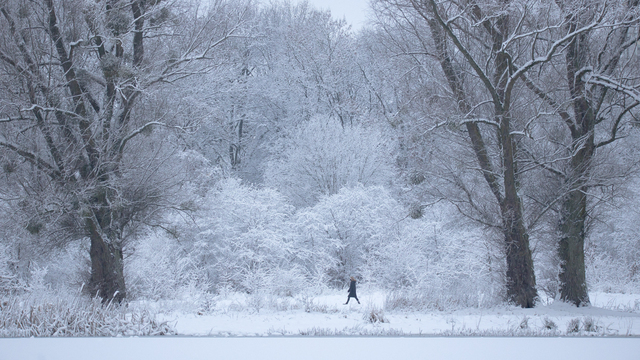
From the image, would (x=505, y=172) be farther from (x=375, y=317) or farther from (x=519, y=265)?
(x=375, y=317)

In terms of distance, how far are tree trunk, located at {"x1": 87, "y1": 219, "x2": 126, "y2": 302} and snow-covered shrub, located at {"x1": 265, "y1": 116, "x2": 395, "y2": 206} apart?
477 inches

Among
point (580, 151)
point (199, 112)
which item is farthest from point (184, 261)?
point (580, 151)

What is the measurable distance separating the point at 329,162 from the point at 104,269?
13603 millimetres

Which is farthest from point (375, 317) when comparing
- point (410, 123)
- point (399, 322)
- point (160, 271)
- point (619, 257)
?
point (619, 257)

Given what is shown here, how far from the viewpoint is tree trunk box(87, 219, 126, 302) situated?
9.24 metres

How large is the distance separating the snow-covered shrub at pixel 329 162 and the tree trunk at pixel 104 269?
12118 millimetres

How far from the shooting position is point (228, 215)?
17.3m

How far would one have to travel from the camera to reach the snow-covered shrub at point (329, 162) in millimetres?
21750

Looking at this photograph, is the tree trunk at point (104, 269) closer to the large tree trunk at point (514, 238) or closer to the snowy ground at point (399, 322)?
the snowy ground at point (399, 322)

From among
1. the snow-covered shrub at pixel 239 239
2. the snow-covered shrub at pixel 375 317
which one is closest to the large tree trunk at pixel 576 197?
the snow-covered shrub at pixel 375 317

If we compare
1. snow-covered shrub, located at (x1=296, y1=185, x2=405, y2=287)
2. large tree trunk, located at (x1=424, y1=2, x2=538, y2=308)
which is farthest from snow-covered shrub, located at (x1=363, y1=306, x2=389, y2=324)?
snow-covered shrub, located at (x1=296, y1=185, x2=405, y2=287)

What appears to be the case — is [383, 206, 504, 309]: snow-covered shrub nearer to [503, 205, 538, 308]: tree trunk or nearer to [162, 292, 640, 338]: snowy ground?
[503, 205, 538, 308]: tree trunk

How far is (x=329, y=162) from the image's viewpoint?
21.8 metres

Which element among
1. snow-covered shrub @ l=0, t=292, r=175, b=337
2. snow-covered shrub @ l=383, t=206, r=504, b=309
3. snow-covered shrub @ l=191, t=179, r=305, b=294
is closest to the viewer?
snow-covered shrub @ l=0, t=292, r=175, b=337
